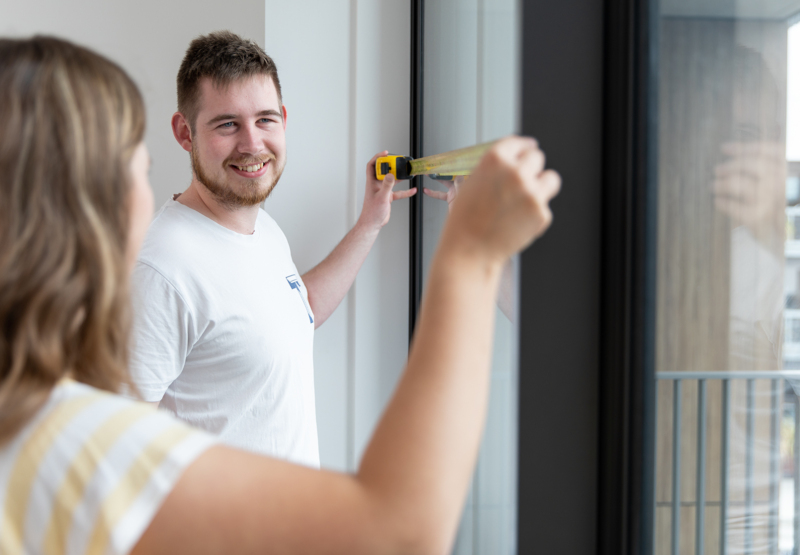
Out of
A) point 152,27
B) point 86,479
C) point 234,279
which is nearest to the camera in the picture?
point 86,479

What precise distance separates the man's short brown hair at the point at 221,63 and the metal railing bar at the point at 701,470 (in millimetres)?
1162

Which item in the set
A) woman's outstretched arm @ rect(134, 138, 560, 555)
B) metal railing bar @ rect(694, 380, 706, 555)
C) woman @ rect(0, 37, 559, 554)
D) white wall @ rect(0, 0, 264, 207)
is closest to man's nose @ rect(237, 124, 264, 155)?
white wall @ rect(0, 0, 264, 207)

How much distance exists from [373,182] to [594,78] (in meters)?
0.89

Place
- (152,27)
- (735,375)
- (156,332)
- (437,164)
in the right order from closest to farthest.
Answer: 1. (735,375)
2. (437,164)
3. (156,332)
4. (152,27)

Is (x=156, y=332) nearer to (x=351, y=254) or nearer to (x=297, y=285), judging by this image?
(x=297, y=285)

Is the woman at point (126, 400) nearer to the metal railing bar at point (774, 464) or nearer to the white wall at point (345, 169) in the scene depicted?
the metal railing bar at point (774, 464)

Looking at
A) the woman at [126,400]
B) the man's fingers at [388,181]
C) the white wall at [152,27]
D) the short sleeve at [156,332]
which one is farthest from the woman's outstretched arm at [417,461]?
the white wall at [152,27]

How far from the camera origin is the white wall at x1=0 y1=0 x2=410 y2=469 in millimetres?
1602

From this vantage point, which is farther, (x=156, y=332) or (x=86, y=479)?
(x=156, y=332)

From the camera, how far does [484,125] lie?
1059 millimetres

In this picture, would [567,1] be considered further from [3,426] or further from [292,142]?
[292,142]

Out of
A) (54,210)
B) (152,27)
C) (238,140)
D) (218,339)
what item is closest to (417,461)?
(54,210)

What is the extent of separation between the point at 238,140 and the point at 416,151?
1.49 feet

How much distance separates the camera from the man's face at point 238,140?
1.40 meters
